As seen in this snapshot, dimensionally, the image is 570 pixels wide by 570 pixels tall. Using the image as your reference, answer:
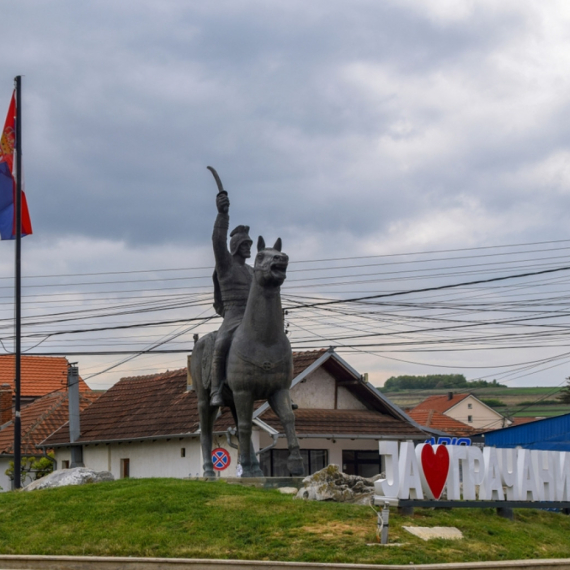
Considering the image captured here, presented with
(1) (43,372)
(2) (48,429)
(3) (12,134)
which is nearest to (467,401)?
(1) (43,372)

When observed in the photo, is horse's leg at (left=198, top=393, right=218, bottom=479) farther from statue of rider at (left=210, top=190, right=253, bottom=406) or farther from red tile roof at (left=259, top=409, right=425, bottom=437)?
red tile roof at (left=259, top=409, right=425, bottom=437)

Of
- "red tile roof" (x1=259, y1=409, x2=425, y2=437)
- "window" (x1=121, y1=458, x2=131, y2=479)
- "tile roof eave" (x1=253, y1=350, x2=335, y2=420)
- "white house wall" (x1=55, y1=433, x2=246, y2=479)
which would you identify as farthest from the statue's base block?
"window" (x1=121, y1=458, x2=131, y2=479)

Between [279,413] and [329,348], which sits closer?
[279,413]

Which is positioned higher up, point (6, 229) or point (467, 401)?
point (6, 229)

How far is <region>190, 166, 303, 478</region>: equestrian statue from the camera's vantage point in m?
16.2

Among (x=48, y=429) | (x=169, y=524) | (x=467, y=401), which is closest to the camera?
(x=169, y=524)

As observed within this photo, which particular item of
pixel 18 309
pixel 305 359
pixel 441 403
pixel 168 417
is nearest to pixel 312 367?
pixel 305 359

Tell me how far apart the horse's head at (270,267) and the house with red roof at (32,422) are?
87.1 feet

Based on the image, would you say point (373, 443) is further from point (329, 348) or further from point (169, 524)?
point (169, 524)

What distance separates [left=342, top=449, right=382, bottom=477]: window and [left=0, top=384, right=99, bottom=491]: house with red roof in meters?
12.6

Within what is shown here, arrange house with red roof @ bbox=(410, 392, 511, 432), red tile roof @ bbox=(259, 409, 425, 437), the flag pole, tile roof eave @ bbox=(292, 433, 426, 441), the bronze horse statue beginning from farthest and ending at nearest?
house with red roof @ bbox=(410, 392, 511, 432), red tile roof @ bbox=(259, 409, 425, 437), tile roof eave @ bbox=(292, 433, 426, 441), the flag pole, the bronze horse statue

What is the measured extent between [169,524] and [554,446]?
81.0 ft

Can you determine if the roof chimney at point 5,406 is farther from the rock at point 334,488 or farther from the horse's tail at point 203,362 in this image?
the rock at point 334,488

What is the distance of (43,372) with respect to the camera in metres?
54.2
